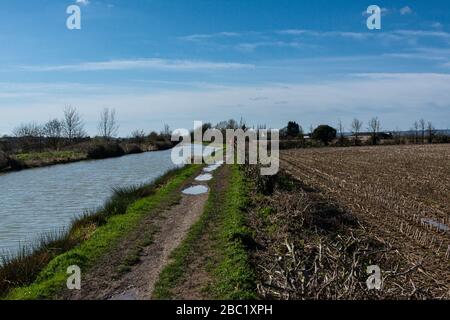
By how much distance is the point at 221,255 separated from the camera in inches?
404

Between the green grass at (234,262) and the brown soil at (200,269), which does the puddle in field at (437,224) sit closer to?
the green grass at (234,262)

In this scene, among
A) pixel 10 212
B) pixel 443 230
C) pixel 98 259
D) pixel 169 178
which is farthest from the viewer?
pixel 169 178

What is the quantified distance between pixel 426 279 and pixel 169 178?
21.0 m

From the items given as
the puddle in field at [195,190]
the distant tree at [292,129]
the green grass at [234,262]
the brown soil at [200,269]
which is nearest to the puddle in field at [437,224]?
the green grass at [234,262]

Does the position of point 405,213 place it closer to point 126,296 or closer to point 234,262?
point 234,262

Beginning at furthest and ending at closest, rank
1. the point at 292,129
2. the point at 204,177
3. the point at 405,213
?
the point at 292,129 → the point at 204,177 → the point at 405,213

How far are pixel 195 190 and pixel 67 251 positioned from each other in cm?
1041

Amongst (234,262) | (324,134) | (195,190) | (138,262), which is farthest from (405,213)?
(324,134)

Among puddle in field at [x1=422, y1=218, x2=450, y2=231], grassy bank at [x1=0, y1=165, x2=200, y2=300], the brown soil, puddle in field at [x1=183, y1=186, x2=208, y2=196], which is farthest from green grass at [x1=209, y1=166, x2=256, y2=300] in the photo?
puddle in field at [x1=183, y1=186, x2=208, y2=196]

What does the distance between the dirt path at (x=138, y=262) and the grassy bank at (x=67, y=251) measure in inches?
16.1

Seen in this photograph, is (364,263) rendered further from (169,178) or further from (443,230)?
(169,178)

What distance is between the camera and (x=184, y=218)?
1482 centimetres

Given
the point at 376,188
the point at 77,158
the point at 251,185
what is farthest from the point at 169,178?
the point at 77,158

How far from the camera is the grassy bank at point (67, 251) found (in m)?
8.99
